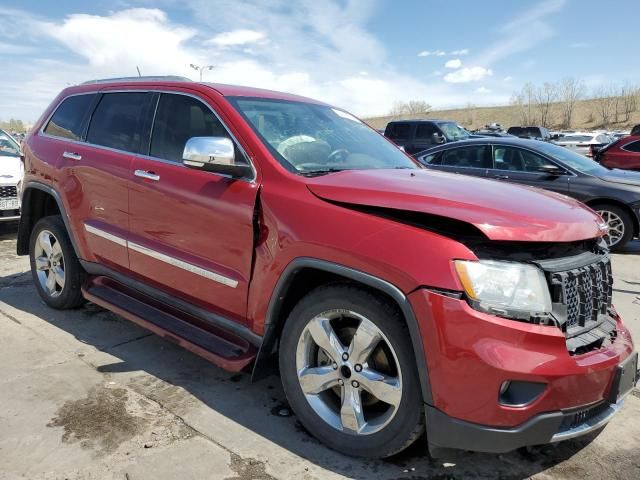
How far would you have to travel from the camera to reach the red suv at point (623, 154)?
13.3 m

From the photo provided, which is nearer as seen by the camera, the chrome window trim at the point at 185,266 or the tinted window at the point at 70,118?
the chrome window trim at the point at 185,266

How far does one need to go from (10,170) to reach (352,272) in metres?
7.39

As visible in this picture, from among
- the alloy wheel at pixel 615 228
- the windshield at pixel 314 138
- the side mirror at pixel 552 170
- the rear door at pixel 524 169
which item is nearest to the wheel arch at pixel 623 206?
the alloy wheel at pixel 615 228

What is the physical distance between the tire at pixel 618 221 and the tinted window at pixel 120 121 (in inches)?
265

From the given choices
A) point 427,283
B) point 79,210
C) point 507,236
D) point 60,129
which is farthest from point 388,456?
point 60,129

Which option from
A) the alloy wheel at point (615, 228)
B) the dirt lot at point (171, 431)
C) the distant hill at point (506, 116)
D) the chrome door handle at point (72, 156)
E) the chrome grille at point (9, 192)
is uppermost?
the distant hill at point (506, 116)

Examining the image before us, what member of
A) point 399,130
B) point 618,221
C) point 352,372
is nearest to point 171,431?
point 352,372

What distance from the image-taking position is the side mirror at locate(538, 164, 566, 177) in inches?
320

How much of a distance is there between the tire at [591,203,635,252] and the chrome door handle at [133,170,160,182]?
265 inches

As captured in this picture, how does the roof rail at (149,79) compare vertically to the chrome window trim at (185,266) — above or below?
above

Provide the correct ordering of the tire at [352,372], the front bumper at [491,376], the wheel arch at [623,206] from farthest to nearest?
the wheel arch at [623,206]
the tire at [352,372]
the front bumper at [491,376]

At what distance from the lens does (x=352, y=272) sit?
2.45m

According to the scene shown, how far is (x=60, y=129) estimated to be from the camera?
461 centimetres

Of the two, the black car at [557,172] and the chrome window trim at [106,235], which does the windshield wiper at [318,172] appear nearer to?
the chrome window trim at [106,235]
